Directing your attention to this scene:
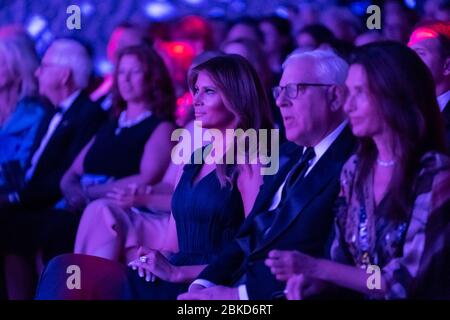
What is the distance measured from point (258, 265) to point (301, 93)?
563 millimetres

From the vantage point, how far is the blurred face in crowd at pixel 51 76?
17.2ft

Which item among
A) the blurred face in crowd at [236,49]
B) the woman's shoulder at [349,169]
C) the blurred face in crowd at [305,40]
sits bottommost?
the woman's shoulder at [349,169]

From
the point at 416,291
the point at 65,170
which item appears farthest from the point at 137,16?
the point at 416,291

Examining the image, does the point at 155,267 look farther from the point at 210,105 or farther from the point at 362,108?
the point at 362,108

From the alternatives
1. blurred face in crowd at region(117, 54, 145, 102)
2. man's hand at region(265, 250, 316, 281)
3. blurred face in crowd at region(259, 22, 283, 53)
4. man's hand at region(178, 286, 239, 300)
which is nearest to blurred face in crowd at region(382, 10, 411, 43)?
blurred face in crowd at region(259, 22, 283, 53)

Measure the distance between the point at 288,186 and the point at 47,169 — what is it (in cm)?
216

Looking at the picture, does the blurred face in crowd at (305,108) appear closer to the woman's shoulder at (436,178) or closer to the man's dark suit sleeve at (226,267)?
the man's dark suit sleeve at (226,267)

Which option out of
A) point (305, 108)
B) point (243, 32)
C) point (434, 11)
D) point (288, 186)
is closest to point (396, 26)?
point (434, 11)

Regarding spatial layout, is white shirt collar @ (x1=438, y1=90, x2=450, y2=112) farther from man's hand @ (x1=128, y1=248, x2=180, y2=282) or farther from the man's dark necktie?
man's hand @ (x1=128, y1=248, x2=180, y2=282)

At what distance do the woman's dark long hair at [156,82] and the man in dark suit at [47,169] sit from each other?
44cm

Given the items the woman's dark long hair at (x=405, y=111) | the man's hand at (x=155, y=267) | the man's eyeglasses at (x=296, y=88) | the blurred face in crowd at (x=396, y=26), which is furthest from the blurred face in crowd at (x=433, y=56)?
the man's hand at (x=155, y=267)

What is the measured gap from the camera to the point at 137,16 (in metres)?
6.84

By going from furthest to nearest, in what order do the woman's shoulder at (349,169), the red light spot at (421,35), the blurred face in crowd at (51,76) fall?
the blurred face in crowd at (51,76) → the red light spot at (421,35) → the woman's shoulder at (349,169)

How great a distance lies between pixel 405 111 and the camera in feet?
9.15
